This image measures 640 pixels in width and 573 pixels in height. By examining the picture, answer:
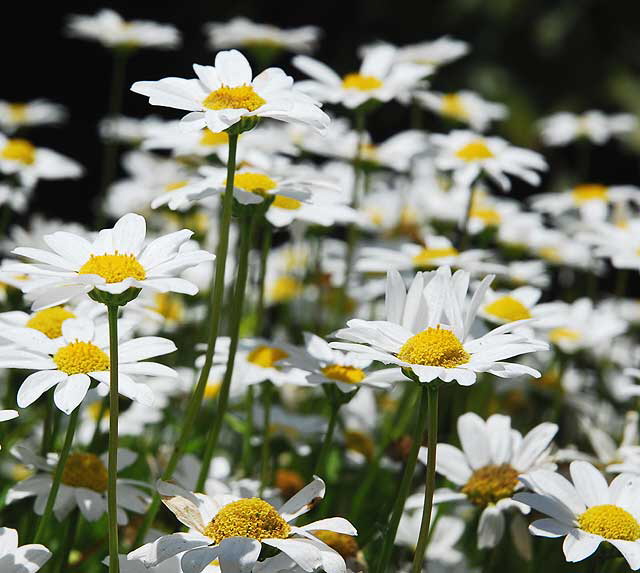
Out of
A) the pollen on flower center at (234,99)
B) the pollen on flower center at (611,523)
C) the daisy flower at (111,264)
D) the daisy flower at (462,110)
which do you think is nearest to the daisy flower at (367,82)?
the daisy flower at (462,110)

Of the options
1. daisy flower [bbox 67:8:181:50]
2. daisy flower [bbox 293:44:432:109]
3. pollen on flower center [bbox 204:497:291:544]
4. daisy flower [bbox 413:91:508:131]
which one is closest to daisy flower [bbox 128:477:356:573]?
pollen on flower center [bbox 204:497:291:544]

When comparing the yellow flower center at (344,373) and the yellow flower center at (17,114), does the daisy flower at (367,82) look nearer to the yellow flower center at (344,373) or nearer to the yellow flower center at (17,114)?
the yellow flower center at (344,373)

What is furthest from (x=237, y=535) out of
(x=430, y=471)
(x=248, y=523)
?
(x=430, y=471)

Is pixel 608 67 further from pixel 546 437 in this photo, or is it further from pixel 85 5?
pixel 546 437

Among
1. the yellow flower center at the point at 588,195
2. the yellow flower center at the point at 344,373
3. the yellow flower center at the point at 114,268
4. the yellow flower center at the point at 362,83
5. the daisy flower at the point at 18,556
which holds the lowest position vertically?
the daisy flower at the point at 18,556

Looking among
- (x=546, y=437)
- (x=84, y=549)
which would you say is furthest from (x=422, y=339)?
(x=84, y=549)
